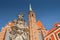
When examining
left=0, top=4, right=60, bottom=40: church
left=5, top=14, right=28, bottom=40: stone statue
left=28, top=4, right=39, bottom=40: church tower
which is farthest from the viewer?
left=28, top=4, right=39, bottom=40: church tower

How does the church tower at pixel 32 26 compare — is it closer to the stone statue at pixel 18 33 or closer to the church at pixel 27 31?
the church at pixel 27 31

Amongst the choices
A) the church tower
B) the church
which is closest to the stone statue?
the church

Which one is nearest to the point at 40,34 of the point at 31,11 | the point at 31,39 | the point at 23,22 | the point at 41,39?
the point at 41,39

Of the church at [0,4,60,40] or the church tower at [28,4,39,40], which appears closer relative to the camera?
the church at [0,4,60,40]

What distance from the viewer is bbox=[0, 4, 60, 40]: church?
14.7 metres

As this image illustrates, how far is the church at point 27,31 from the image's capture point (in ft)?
48.3

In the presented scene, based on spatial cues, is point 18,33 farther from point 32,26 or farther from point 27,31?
point 32,26

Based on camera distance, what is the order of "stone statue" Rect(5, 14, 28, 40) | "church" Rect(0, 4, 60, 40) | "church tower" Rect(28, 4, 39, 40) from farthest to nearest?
"church tower" Rect(28, 4, 39, 40) → "church" Rect(0, 4, 60, 40) → "stone statue" Rect(5, 14, 28, 40)

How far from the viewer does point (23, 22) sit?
16.0 metres

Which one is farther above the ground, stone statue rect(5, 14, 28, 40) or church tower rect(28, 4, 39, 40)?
church tower rect(28, 4, 39, 40)

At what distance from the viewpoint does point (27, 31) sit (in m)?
15.6

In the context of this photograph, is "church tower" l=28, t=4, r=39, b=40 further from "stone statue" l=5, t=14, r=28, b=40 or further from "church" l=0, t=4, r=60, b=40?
"stone statue" l=5, t=14, r=28, b=40

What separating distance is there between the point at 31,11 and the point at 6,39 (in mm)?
9213

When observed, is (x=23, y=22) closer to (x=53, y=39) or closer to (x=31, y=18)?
(x=53, y=39)
